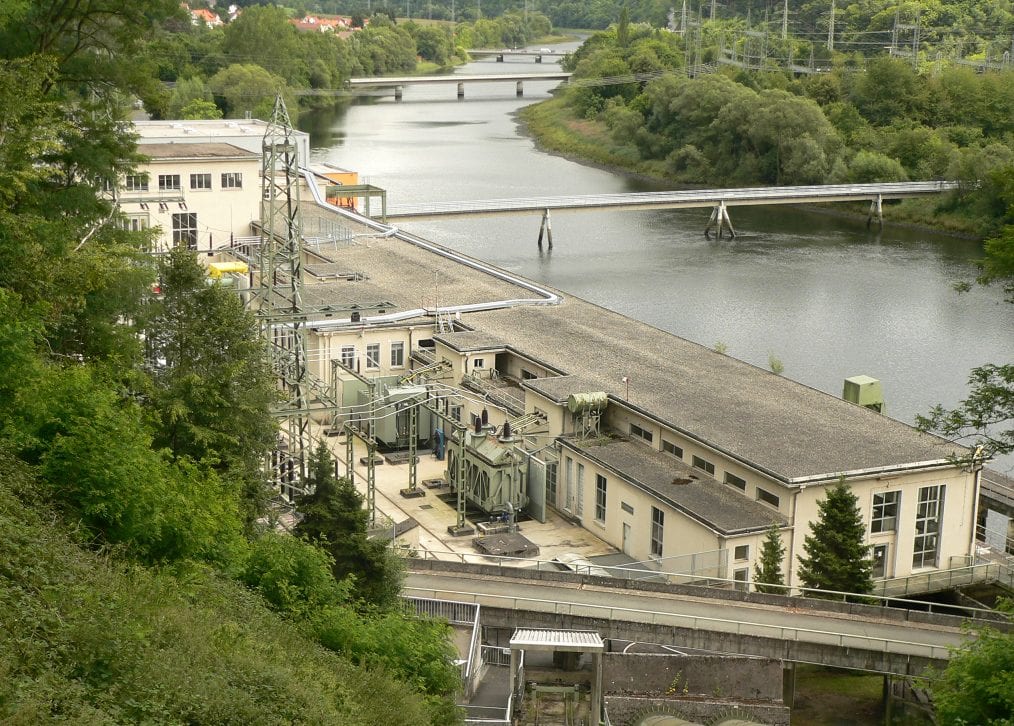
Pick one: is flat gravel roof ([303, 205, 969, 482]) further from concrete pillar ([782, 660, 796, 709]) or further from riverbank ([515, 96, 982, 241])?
riverbank ([515, 96, 982, 241])

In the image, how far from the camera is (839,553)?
16.4 meters

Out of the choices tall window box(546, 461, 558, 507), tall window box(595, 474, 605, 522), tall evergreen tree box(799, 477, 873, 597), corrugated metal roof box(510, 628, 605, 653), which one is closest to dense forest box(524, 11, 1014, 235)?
tall window box(546, 461, 558, 507)

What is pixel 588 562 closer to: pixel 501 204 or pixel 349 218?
pixel 349 218

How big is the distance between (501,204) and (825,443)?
27725 mm

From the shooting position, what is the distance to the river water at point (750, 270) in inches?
1259

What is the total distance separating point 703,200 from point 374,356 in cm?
2605

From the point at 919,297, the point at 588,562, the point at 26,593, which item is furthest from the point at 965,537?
the point at 919,297

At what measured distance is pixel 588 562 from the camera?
18.5m

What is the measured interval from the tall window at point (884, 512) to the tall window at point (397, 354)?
32.0 ft

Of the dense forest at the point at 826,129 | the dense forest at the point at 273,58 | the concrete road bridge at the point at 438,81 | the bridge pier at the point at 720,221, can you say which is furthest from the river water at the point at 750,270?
the concrete road bridge at the point at 438,81

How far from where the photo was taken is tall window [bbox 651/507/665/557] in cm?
1841

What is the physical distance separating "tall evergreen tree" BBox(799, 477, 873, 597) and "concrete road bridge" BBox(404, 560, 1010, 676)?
3.26ft

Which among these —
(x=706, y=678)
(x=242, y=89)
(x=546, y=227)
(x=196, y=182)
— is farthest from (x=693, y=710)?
(x=242, y=89)

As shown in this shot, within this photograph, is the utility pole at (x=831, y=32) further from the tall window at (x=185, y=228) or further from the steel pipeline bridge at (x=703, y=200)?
the tall window at (x=185, y=228)
